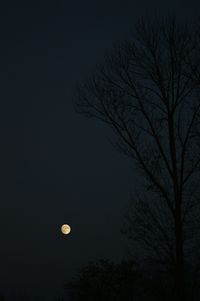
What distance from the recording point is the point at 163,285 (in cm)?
2617

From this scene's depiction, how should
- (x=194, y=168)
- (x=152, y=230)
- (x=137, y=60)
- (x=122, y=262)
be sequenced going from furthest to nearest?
(x=122, y=262)
(x=152, y=230)
(x=137, y=60)
(x=194, y=168)

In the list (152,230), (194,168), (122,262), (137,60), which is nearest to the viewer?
(194,168)

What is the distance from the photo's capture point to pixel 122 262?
2531 cm

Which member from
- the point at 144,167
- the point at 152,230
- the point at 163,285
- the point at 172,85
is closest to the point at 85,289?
the point at 163,285

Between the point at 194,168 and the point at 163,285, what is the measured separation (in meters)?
13.0

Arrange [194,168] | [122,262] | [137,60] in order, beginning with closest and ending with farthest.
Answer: [194,168] → [137,60] → [122,262]

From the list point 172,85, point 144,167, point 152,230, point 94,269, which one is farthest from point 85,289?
point 172,85

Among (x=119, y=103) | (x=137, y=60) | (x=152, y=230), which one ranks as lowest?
(x=152, y=230)

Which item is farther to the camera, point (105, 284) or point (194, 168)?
point (105, 284)

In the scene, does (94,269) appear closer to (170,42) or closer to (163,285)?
(163,285)

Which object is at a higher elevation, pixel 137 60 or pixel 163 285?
pixel 137 60

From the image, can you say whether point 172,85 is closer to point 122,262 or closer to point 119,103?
point 119,103

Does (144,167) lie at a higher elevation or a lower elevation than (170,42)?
lower

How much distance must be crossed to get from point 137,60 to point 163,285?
14651mm
